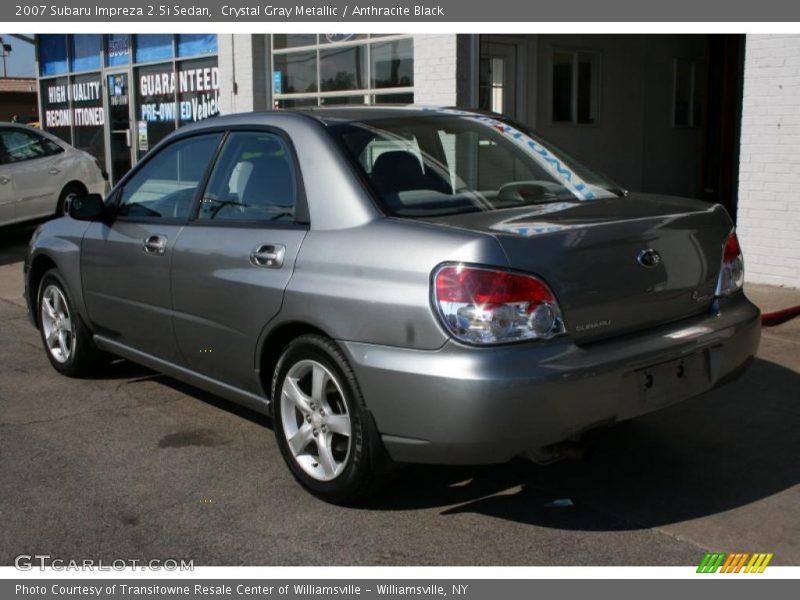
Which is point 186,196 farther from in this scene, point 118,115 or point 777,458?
point 118,115

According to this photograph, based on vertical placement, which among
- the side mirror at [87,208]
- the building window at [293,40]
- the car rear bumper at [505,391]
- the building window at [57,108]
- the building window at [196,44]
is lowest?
the car rear bumper at [505,391]

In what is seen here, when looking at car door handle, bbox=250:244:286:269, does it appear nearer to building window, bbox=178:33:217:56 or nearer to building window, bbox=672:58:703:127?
building window, bbox=178:33:217:56

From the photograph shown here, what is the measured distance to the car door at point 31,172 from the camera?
1242cm

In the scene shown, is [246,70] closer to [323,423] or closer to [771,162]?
[771,162]

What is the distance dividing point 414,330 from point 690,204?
5.38 ft

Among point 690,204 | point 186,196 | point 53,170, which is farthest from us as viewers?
point 53,170

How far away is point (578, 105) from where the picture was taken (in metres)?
13.3

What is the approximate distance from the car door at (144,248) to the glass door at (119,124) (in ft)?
40.1

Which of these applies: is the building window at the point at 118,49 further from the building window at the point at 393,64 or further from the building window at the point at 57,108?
the building window at the point at 393,64

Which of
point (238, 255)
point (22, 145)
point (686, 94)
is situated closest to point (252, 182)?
point (238, 255)

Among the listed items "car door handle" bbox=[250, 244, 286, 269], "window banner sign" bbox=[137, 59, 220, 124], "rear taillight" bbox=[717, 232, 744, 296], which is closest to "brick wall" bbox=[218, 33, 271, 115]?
"window banner sign" bbox=[137, 59, 220, 124]

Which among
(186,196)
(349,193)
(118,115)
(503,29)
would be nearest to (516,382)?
(349,193)

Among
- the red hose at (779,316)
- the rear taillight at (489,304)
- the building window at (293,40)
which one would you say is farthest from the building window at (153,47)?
the rear taillight at (489,304)
